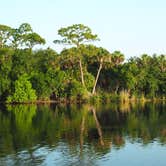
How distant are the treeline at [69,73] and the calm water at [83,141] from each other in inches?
1189

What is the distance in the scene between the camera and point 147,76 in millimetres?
85812

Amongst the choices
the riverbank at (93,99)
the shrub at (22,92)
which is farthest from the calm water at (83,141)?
the riverbank at (93,99)

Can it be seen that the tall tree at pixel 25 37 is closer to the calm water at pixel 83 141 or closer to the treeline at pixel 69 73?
the treeline at pixel 69 73

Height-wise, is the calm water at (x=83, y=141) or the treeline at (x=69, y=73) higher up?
the treeline at (x=69, y=73)

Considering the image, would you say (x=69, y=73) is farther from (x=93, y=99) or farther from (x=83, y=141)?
(x=83, y=141)

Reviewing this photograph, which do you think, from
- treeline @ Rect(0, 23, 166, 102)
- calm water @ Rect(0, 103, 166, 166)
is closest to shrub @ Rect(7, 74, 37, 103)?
treeline @ Rect(0, 23, 166, 102)

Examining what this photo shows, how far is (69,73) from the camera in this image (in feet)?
262

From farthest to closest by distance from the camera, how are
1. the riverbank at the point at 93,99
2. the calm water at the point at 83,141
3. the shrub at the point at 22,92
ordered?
the riverbank at the point at 93,99 < the shrub at the point at 22,92 < the calm water at the point at 83,141

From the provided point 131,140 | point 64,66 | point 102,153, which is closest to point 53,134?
point 131,140

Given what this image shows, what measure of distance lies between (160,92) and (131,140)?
194 feet

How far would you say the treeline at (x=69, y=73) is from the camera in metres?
74.9

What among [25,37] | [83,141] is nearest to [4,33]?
[25,37]

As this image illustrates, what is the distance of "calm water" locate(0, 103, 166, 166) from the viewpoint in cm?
2312

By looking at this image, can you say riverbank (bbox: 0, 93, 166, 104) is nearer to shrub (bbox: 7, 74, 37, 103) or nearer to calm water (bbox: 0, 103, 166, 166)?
shrub (bbox: 7, 74, 37, 103)
